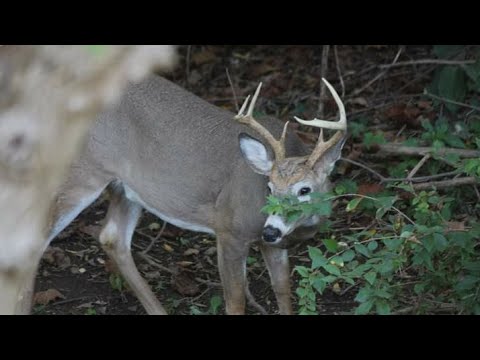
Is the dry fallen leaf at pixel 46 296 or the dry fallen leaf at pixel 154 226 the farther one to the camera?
the dry fallen leaf at pixel 154 226

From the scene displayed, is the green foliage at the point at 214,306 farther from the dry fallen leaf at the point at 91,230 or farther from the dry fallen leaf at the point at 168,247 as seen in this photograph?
the dry fallen leaf at the point at 91,230

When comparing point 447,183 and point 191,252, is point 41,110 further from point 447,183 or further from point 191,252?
point 191,252

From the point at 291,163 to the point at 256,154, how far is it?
259 millimetres

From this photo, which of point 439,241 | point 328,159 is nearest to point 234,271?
point 328,159

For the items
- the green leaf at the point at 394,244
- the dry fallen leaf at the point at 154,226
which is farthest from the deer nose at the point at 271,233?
the dry fallen leaf at the point at 154,226

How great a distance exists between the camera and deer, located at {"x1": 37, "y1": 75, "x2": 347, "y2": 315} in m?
6.34

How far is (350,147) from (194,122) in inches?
60.8

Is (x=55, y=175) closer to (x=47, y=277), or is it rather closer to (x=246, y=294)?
(x=246, y=294)

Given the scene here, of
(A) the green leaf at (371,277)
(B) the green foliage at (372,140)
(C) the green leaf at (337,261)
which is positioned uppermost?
(C) the green leaf at (337,261)

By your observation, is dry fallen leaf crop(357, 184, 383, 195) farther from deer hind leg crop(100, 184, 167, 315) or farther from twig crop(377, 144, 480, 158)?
deer hind leg crop(100, 184, 167, 315)

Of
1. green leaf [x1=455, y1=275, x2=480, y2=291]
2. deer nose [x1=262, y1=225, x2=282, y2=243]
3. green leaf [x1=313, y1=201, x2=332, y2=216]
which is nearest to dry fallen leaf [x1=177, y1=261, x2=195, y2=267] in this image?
deer nose [x1=262, y1=225, x2=282, y2=243]

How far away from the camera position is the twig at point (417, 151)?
263 inches
